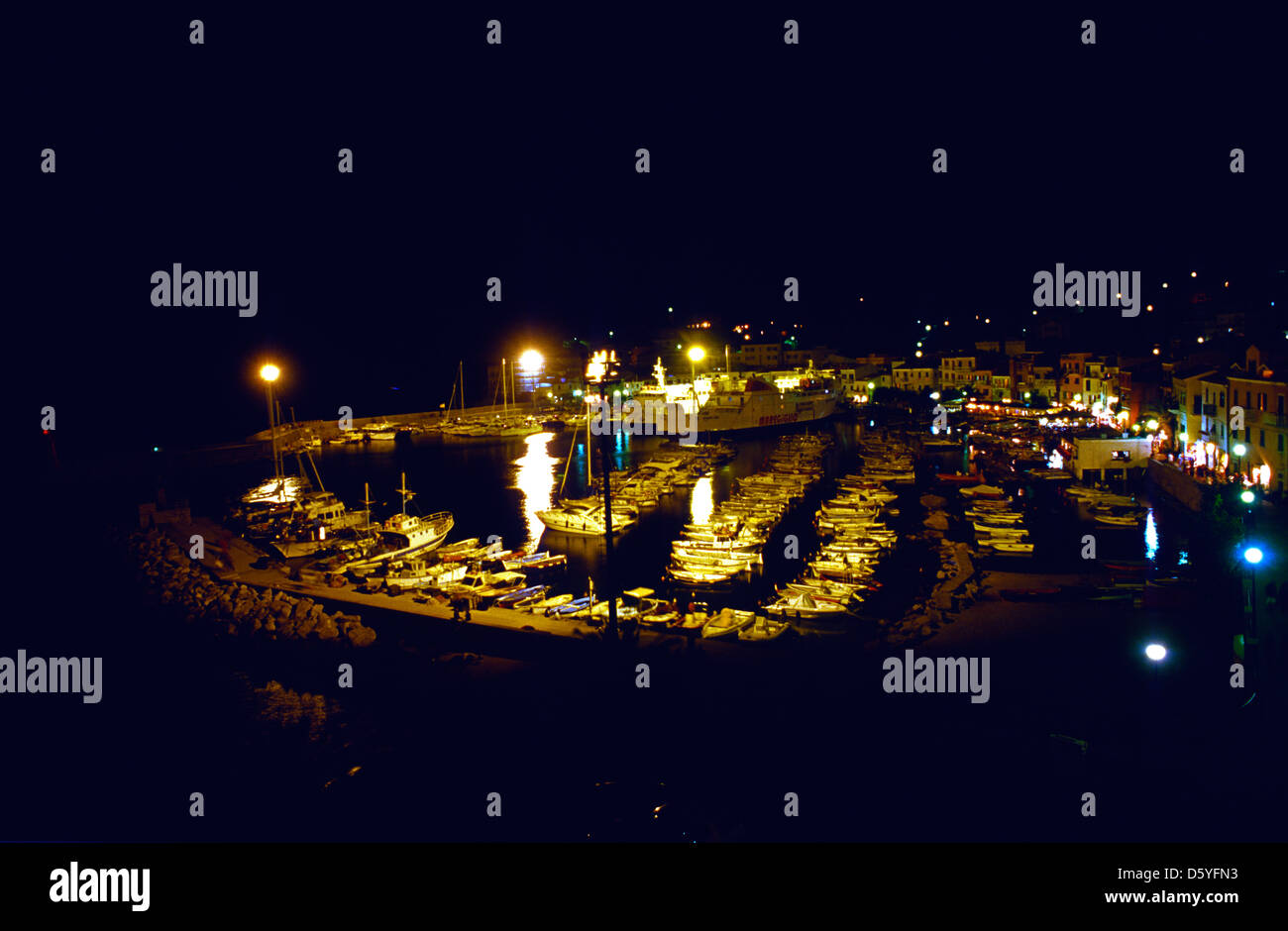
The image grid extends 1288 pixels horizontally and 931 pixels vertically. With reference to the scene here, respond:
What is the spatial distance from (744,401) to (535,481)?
2247cm

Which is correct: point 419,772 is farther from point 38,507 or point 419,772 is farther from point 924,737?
point 38,507

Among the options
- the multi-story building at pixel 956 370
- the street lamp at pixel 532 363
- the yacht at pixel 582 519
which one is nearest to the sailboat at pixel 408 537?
the yacht at pixel 582 519

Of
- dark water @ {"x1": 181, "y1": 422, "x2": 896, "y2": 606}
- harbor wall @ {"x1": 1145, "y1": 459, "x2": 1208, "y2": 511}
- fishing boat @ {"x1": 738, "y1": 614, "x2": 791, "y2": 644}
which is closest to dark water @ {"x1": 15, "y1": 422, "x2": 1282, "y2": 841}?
fishing boat @ {"x1": 738, "y1": 614, "x2": 791, "y2": 644}

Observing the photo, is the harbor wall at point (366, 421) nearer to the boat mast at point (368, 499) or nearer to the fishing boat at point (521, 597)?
the boat mast at point (368, 499)

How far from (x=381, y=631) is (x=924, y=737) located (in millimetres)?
8925

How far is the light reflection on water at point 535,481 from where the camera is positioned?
23895 millimetres

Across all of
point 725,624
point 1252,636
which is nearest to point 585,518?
point 725,624

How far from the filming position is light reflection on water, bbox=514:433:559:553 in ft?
78.4

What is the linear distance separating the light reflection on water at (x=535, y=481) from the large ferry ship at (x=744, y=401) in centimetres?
1039

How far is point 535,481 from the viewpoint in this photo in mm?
31594

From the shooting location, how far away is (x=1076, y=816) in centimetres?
623

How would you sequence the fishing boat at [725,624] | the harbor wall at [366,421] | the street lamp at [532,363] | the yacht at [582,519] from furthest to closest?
the street lamp at [532,363]
the harbor wall at [366,421]
the yacht at [582,519]
the fishing boat at [725,624]
